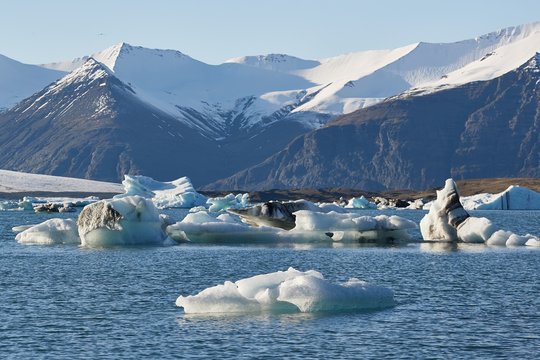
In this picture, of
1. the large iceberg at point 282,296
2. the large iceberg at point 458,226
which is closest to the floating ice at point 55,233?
the large iceberg at point 458,226

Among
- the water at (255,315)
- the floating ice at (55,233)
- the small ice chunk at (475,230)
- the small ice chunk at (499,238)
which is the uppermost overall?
the floating ice at (55,233)

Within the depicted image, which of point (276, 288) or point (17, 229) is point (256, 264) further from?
point (17, 229)

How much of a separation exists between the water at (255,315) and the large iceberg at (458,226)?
7.75 metres

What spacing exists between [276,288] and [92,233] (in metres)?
39.6

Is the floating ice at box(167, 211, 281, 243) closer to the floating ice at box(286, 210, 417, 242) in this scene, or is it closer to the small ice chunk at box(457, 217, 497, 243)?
the floating ice at box(286, 210, 417, 242)

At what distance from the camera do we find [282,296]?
139 ft

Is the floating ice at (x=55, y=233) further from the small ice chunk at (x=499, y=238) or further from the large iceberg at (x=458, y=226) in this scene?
the small ice chunk at (x=499, y=238)

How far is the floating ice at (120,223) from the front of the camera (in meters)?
76.9

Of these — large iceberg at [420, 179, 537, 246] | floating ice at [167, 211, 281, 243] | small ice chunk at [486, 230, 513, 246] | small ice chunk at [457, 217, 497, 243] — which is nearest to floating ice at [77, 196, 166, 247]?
floating ice at [167, 211, 281, 243]

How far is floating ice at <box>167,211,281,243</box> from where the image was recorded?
278 feet

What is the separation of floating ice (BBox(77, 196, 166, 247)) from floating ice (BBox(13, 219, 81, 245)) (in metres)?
3.33

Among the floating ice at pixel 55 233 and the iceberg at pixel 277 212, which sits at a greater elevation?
the iceberg at pixel 277 212

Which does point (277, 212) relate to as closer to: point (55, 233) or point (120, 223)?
point (120, 223)

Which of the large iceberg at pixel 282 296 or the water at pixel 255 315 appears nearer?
the water at pixel 255 315
